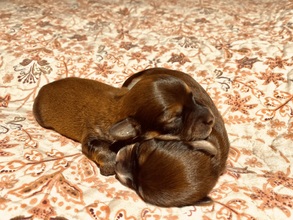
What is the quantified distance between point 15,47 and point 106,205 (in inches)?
57.6

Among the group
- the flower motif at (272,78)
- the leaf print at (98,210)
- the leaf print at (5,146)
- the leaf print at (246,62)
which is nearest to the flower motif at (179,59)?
the leaf print at (246,62)

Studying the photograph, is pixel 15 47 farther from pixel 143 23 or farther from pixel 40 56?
pixel 143 23

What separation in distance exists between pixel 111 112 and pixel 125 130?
0.23m

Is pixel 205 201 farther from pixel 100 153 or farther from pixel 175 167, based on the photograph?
pixel 100 153

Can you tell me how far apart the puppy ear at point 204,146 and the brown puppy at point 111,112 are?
39 mm

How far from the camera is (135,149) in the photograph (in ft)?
5.67

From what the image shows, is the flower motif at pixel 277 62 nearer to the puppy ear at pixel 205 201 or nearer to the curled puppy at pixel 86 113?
the curled puppy at pixel 86 113

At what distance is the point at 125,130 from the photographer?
5.86 feet

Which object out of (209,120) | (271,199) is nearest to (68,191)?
(209,120)

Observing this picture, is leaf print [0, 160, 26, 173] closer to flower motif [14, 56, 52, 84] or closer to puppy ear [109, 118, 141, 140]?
puppy ear [109, 118, 141, 140]

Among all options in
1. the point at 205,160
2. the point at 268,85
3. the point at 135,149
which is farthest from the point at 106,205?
the point at 268,85

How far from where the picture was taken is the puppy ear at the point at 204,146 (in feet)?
5.45

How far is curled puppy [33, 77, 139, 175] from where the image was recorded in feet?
6.19

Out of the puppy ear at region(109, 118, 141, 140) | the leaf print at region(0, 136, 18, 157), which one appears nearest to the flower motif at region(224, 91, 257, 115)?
the puppy ear at region(109, 118, 141, 140)
